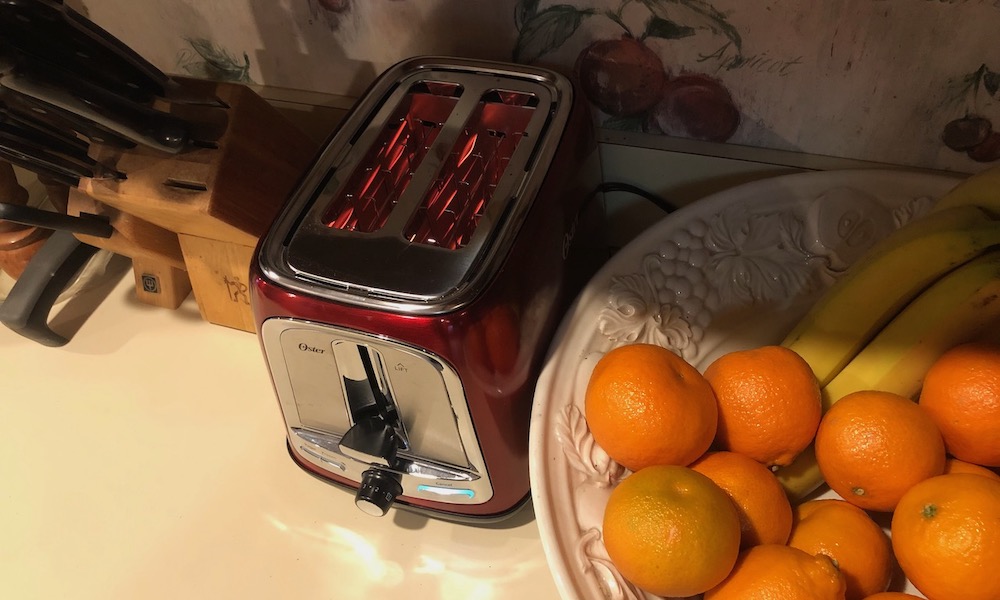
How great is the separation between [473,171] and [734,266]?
0.87ft

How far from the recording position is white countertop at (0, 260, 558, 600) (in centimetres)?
70

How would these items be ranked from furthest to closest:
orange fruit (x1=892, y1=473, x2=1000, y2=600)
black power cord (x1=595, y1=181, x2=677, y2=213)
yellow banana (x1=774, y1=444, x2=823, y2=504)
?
black power cord (x1=595, y1=181, x2=677, y2=213), yellow banana (x1=774, y1=444, x2=823, y2=504), orange fruit (x1=892, y1=473, x2=1000, y2=600)

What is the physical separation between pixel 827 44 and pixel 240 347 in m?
0.70

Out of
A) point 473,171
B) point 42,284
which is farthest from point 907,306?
point 42,284

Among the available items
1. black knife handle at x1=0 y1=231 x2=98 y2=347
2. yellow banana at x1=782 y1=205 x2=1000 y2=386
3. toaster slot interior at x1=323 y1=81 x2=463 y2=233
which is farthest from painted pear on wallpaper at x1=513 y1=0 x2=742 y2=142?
black knife handle at x1=0 y1=231 x2=98 y2=347

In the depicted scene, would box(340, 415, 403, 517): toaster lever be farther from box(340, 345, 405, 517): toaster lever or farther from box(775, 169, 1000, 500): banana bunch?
box(775, 169, 1000, 500): banana bunch

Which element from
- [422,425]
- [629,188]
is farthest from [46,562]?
[629,188]

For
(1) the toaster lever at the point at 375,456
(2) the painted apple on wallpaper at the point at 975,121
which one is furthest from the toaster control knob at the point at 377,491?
(2) the painted apple on wallpaper at the point at 975,121

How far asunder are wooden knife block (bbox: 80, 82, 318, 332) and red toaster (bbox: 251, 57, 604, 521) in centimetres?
8

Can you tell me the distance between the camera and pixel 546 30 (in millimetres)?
721

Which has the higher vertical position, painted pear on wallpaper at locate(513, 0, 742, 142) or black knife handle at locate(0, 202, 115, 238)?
painted pear on wallpaper at locate(513, 0, 742, 142)

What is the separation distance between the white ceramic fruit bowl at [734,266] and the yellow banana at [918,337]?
3.8 inches

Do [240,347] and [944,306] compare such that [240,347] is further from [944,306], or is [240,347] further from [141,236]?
[944,306]

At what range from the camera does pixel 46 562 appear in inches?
29.1
